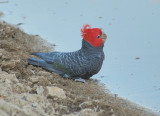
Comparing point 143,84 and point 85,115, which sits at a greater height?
point 85,115

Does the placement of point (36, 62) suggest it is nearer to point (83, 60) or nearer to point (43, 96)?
point (83, 60)

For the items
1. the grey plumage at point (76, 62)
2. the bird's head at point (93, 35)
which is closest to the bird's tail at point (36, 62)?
the grey plumage at point (76, 62)

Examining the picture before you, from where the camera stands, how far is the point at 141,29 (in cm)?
611

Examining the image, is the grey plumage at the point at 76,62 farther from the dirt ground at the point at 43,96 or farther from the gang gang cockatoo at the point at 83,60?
the dirt ground at the point at 43,96

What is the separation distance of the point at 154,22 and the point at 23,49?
Result: 2253mm

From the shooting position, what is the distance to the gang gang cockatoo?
177 inches

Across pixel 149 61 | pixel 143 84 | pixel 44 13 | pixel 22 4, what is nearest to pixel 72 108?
pixel 143 84

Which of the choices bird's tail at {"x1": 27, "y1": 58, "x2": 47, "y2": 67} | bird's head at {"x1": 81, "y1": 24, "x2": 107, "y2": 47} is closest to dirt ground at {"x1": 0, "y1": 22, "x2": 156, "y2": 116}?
bird's tail at {"x1": 27, "y1": 58, "x2": 47, "y2": 67}

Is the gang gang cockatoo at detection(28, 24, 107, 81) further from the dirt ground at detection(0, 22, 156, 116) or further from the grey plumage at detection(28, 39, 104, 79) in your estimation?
the dirt ground at detection(0, 22, 156, 116)

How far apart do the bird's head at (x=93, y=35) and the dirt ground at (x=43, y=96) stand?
1.68 ft

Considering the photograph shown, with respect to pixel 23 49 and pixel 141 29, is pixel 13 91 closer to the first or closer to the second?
pixel 23 49

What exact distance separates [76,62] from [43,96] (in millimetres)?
1191

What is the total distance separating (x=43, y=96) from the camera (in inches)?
132

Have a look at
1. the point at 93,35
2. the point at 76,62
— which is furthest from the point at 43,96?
the point at 93,35
